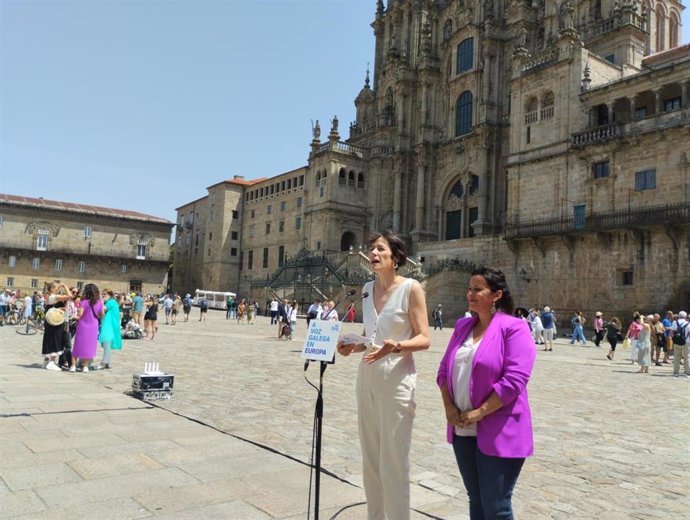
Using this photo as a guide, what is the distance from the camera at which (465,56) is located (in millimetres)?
46156

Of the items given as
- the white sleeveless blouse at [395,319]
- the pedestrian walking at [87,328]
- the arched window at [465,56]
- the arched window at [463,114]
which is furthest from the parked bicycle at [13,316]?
the arched window at [465,56]

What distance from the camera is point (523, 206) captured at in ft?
111

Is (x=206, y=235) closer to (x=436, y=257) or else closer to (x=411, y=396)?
(x=436, y=257)

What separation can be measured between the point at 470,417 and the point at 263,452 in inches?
135

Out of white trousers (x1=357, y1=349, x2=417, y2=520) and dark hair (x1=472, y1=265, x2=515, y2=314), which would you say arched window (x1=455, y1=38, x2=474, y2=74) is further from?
white trousers (x1=357, y1=349, x2=417, y2=520)

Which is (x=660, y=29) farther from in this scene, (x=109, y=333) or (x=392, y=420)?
(x=392, y=420)

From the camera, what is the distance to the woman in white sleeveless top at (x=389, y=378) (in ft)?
11.9

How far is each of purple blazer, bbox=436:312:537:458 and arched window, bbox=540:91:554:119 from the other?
33.0 m

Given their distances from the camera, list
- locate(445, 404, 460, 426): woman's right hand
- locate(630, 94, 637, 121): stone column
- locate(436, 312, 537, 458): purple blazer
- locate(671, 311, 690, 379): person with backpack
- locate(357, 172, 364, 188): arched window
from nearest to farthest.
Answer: locate(436, 312, 537, 458): purple blazer
locate(445, 404, 460, 426): woman's right hand
locate(671, 311, 690, 379): person with backpack
locate(630, 94, 637, 121): stone column
locate(357, 172, 364, 188): arched window

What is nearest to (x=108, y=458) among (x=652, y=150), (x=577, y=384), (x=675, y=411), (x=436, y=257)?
(x=675, y=411)

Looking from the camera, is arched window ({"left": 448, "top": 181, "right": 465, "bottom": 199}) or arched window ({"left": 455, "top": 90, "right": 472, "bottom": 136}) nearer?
arched window ({"left": 448, "top": 181, "right": 465, "bottom": 199})

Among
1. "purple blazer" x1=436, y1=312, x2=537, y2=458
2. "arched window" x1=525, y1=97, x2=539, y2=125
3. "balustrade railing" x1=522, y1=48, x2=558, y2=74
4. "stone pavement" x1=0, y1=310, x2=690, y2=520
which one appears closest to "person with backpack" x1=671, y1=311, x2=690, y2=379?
"stone pavement" x1=0, y1=310, x2=690, y2=520

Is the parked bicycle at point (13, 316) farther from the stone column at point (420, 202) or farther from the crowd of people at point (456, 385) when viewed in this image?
the stone column at point (420, 202)

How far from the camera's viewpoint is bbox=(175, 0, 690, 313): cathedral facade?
2786cm
